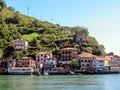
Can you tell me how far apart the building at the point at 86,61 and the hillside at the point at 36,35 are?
8.07m

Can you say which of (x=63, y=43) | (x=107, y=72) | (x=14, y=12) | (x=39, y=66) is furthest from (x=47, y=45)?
(x=14, y=12)

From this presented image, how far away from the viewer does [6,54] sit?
12594 cm

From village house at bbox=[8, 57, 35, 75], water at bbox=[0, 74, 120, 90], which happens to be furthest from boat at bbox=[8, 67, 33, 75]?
water at bbox=[0, 74, 120, 90]

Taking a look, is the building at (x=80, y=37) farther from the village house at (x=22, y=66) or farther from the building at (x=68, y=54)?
the village house at (x=22, y=66)

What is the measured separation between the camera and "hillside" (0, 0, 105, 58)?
128 metres

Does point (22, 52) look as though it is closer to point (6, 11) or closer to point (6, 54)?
point (6, 54)

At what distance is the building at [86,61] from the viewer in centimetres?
11731

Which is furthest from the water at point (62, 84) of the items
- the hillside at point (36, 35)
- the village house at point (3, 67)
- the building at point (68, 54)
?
the hillside at point (36, 35)

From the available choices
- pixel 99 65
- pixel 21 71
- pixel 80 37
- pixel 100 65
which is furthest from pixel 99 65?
pixel 21 71

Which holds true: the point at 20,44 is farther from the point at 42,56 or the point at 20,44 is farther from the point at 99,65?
the point at 99,65

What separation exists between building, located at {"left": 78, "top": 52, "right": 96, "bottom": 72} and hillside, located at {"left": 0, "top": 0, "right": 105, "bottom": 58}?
318 inches

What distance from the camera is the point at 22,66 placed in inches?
4633

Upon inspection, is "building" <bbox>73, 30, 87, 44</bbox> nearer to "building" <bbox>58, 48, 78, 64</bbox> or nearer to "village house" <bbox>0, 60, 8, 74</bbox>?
"building" <bbox>58, 48, 78, 64</bbox>

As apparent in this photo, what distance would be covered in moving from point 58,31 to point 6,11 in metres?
40.2
